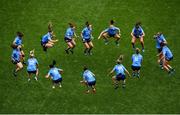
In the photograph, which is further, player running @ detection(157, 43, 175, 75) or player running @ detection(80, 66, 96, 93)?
player running @ detection(157, 43, 175, 75)

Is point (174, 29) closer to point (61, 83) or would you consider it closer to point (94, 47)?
point (94, 47)

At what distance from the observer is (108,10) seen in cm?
3622

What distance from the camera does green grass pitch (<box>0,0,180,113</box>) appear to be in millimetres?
27438

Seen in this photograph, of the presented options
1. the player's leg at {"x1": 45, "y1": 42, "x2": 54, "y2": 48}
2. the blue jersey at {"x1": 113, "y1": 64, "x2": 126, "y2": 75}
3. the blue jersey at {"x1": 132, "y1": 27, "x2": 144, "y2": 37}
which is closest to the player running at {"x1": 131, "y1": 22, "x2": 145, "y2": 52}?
the blue jersey at {"x1": 132, "y1": 27, "x2": 144, "y2": 37}

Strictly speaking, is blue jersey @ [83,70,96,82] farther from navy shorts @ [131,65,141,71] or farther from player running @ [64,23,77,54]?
player running @ [64,23,77,54]

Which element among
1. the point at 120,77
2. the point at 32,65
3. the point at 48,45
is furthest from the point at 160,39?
the point at 32,65

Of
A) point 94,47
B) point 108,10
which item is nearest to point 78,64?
point 94,47

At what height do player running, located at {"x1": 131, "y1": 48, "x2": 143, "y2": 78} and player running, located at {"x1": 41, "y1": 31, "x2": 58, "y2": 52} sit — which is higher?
player running, located at {"x1": 41, "y1": 31, "x2": 58, "y2": 52}

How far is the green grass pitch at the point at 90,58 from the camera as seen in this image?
27.4 meters

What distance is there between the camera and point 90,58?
31.5m

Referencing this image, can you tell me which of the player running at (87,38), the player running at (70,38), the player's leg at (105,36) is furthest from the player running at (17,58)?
the player's leg at (105,36)

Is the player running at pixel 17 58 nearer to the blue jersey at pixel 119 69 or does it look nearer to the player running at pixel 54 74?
the player running at pixel 54 74

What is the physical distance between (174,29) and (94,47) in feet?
19.2

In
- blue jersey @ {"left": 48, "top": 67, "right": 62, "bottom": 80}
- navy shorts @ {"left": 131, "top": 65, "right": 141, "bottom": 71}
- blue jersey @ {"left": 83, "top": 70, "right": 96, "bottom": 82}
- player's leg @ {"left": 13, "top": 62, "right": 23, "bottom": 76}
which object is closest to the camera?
blue jersey @ {"left": 83, "top": 70, "right": 96, "bottom": 82}
